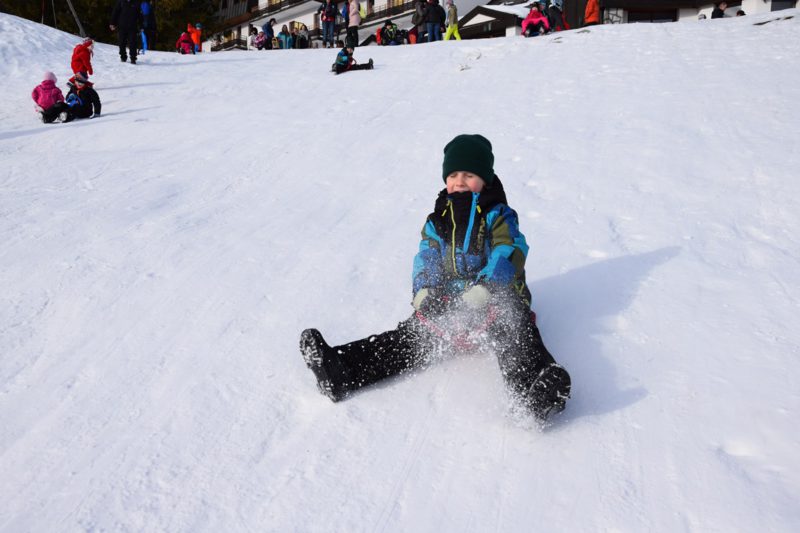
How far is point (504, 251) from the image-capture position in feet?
8.44

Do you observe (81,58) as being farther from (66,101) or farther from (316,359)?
(316,359)

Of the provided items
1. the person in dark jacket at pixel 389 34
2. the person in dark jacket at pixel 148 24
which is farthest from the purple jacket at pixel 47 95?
the person in dark jacket at pixel 389 34

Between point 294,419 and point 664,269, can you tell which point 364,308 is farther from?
point 664,269

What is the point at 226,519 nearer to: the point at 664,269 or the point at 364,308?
the point at 364,308

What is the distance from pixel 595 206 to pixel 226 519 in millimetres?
3501

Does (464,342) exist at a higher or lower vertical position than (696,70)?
lower

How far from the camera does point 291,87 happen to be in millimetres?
9969

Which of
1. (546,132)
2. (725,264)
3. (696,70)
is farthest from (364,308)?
(696,70)

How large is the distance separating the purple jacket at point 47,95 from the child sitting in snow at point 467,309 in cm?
694

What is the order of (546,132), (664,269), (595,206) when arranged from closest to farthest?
(664,269) → (595,206) → (546,132)

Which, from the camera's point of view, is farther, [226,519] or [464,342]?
[464,342]

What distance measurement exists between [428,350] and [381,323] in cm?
52

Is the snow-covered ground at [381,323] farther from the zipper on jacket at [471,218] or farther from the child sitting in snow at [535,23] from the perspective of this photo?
the child sitting in snow at [535,23]

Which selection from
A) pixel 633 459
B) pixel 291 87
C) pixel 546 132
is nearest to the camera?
pixel 633 459
